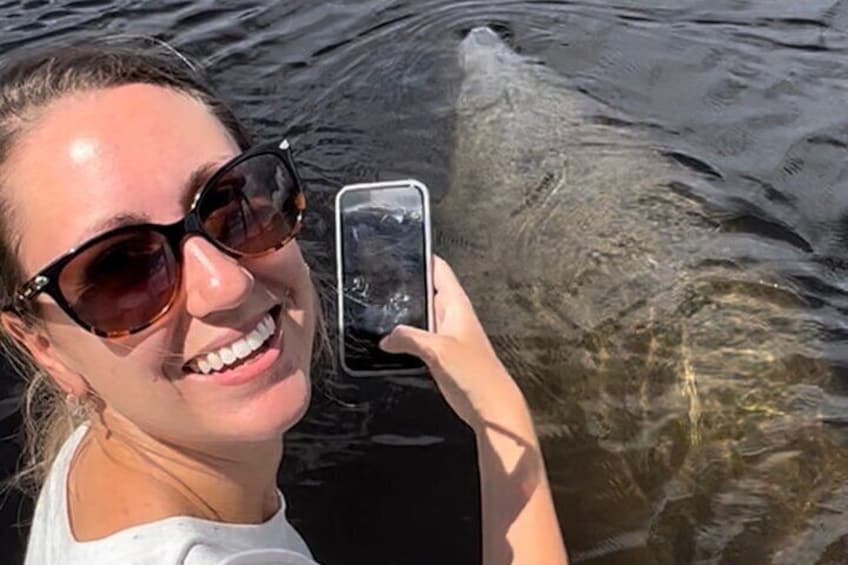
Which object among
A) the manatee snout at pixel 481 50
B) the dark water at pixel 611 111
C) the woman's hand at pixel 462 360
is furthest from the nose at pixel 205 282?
the manatee snout at pixel 481 50

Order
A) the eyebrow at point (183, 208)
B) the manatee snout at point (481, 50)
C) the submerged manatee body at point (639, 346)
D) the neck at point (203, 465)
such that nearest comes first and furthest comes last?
the eyebrow at point (183, 208)
the neck at point (203, 465)
the submerged manatee body at point (639, 346)
the manatee snout at point (481, 50)

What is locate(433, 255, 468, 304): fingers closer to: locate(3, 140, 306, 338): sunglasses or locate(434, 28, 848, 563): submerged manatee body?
locate(3, 140, 306, 338): sunglasses

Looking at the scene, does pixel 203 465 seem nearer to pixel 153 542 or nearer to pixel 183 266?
pixel 153 542

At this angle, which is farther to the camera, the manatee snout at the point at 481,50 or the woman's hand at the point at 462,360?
the manatee snout at the point at 481,50

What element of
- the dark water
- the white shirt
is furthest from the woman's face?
the dark water

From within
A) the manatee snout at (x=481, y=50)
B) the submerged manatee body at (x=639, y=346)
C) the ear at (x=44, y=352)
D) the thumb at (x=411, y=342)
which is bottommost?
the submerged manatee body at (x=639, y=346)

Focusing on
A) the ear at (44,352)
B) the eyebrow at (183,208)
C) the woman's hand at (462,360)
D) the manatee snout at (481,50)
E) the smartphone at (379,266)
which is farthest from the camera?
the manatee snout at (481,50)

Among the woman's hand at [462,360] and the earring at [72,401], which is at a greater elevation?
the earring at [72,401]

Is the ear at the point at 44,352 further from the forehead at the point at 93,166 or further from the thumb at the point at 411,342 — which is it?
the thumb at the point at 411,342
